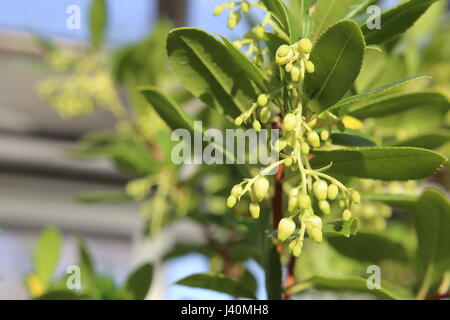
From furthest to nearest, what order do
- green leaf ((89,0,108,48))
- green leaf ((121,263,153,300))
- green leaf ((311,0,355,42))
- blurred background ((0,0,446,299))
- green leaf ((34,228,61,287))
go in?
blurred background ((0,0,446,299)) < green leaf ((89,0,108,48)) < green leaf ((34,228,61,287)) < green leaf ((121,263,153,300)) < green leaf ((311,0,355,42))

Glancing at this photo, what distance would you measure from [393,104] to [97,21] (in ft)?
2.61

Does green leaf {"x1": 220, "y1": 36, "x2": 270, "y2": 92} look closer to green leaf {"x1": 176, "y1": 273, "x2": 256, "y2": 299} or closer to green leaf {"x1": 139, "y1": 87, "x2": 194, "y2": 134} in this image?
green leaf {"x1": 139, "y1": 87, "x2": 194, "y2": 134}

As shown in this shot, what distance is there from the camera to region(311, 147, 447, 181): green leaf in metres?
0.42

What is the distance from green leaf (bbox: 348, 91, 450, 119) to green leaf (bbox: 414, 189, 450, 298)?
0.11 meters

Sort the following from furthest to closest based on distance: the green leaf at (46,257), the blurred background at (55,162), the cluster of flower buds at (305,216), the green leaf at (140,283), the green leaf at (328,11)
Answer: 1. the blurred background at (55,162)
2. the green leaf at (46,257)
3. the green leaf at (140,283)
4. the green leaf at (328,11)
5. the cluster of flower buds at (305,216)

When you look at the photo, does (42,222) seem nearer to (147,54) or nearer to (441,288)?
(147,54)

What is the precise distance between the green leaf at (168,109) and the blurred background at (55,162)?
1.38 meters

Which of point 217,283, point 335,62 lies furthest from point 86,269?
point 335,62

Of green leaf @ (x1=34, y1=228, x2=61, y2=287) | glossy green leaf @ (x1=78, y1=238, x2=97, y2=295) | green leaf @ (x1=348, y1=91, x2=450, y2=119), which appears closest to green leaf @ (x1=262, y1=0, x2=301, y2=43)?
green leaf @ (x1=348, y1=91, x2=450, y2=119)

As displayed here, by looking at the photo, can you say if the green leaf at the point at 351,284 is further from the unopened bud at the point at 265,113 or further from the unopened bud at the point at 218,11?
the unopened bud at the point at 218,11

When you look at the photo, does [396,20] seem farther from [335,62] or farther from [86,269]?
[86,269]

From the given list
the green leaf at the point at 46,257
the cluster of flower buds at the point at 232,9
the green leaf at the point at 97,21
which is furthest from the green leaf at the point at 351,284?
the green leaf at the point at 97,21

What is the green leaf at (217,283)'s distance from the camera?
517 mm

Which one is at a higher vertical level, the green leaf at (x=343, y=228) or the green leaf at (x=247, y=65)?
the green leaf at (x=247, y=65)
